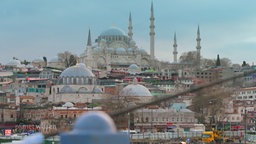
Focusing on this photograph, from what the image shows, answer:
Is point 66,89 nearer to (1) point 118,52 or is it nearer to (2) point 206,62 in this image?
(1) point 118,52

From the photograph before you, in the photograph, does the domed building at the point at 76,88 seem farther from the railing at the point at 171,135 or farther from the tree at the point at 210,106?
the railing at the point at 171,135

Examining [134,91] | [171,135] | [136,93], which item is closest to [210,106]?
[171,135]

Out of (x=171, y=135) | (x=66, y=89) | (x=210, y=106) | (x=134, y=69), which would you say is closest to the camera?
(x=171, y=135)

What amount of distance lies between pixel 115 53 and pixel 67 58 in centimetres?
601

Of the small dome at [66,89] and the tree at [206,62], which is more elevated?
the tree at [206,62]

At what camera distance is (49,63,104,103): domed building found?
43.8 m

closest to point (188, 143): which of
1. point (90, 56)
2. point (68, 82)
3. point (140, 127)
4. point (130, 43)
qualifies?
point (140, 127)

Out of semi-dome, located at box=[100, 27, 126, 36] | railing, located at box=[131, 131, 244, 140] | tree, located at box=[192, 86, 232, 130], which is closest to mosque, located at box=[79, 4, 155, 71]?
semi-dome, located at box=[100, 27, 126, 36]

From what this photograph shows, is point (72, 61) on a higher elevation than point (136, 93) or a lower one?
higher

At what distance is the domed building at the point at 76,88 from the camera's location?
4378 centimetres

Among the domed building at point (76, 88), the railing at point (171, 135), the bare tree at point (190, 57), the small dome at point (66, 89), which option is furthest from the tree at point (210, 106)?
the bare tree at point (190, 57)

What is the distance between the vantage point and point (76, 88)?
4428cm

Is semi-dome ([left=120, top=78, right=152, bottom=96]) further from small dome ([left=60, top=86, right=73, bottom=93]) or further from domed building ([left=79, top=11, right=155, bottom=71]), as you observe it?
domed building ([left=79, top=11, right=155, bottom=71])

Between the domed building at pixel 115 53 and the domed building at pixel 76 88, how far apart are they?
18498mm
